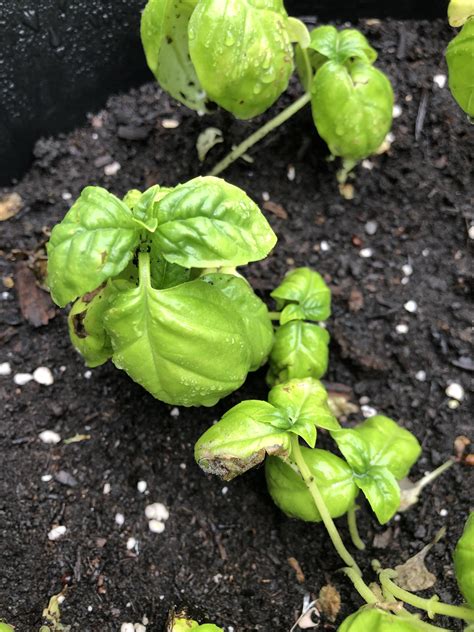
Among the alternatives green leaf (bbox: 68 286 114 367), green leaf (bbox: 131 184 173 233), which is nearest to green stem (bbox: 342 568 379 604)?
green leaf (bbox: 68 286 114 367)

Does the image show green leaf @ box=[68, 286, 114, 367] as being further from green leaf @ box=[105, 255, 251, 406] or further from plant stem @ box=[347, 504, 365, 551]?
plant stem @ box=[347, 504, 365, 551]

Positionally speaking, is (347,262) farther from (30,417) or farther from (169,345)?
(30,417)

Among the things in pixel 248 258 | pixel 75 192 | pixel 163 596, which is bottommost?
pixel 163 596

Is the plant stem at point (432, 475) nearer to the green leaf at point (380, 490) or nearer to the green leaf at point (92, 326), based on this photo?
the green leaf at point (380, 490)

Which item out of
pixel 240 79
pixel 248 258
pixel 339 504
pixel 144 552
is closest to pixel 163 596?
pixel 144 552

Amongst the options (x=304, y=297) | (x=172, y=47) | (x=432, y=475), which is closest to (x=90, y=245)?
(x=304, y=297)

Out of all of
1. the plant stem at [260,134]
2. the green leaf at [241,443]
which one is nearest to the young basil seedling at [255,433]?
the green leaf at [241,443]
